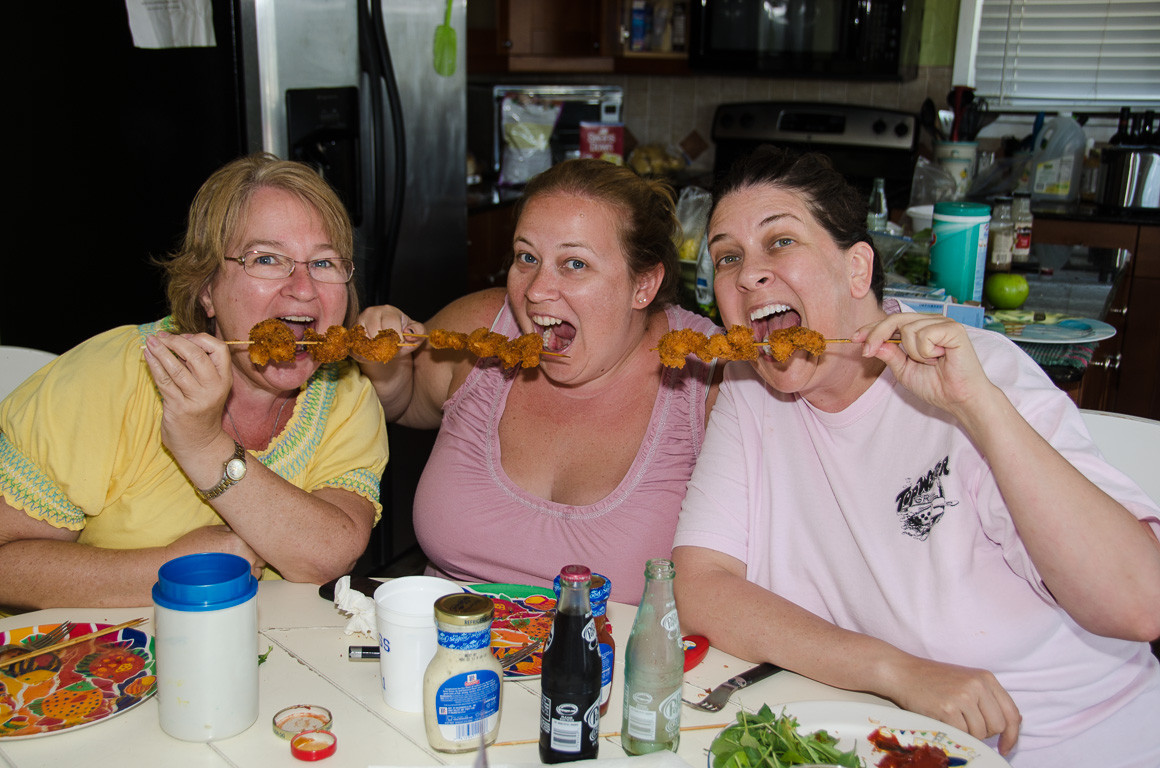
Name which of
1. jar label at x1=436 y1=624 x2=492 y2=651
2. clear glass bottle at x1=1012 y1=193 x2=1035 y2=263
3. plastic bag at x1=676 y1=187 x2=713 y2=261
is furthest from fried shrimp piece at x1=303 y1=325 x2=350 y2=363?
clear glass bottle at x1=1012 y1=193 x2=1035 y2=263

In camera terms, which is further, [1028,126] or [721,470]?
[1028,126]

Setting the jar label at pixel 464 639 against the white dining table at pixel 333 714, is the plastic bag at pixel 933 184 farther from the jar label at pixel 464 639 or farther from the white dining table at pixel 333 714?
the jar label at pixel 464 639

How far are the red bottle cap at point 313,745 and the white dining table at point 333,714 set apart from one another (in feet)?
0.04

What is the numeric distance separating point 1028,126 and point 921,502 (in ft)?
16.0

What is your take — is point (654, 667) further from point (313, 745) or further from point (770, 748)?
point (313, 745)

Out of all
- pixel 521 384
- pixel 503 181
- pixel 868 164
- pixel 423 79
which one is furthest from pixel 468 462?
pixel 868 164

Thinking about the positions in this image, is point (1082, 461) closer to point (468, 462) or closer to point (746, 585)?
point (746, 585)

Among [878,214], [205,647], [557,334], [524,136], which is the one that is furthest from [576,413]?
[524,136]

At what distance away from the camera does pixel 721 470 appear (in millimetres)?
1785

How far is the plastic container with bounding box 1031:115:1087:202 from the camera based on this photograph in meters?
5.13

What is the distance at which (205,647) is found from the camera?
1211mm

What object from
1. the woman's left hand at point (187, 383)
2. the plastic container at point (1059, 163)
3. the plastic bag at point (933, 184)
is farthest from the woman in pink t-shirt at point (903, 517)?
the plastic container at point (1059, 163)

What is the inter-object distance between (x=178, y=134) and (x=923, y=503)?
2405mm

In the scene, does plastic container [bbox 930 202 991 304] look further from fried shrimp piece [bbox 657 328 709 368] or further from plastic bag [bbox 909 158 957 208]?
plastic bag [bbox 909 158 957 208]
